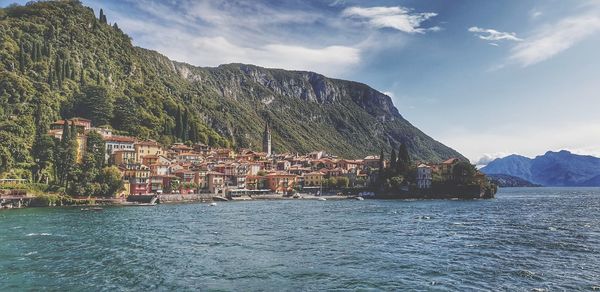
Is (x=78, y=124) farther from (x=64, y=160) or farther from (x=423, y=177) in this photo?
(x=423, y=177)

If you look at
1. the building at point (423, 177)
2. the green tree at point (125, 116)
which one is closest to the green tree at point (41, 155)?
the green tree at point (125, 116)

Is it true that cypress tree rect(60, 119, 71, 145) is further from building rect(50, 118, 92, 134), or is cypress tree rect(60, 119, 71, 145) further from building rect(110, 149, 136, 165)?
building rect(110, 149, 136, 165)

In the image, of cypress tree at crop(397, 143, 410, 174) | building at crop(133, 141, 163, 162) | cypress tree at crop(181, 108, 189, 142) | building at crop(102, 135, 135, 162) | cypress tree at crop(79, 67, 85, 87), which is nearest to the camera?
building at crop(102, 135, 135, 162)

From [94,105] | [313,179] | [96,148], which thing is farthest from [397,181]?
[94,105]

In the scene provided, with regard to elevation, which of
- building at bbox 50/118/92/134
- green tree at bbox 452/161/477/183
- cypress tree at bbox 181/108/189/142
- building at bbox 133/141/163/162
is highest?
cypress tree at bbox 181/108/189/142

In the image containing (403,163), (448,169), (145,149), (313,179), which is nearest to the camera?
(145,149)

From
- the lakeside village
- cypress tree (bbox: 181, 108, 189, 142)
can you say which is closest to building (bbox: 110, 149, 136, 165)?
the lakeside village

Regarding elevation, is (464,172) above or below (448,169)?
below

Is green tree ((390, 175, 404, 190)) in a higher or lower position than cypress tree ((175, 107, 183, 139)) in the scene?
lower

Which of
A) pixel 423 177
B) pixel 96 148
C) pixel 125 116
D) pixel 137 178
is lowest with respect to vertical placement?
pixel 137 178
